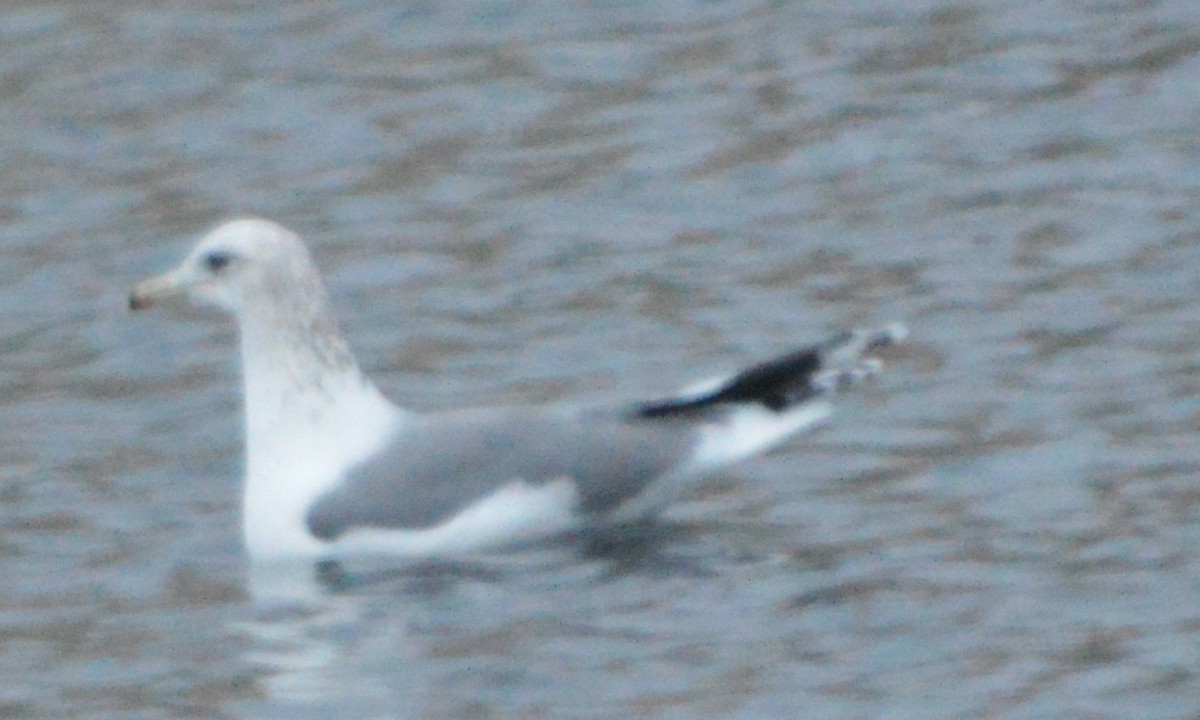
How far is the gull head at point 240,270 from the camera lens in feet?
35.8

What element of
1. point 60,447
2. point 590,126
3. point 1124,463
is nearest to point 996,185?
point 590,126

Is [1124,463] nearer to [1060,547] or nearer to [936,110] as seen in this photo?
[1060,547]

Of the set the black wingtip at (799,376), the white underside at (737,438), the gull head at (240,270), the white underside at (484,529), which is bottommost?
the white underside at (484,529)

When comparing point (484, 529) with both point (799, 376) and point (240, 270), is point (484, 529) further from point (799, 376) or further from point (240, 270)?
point (240, 270)

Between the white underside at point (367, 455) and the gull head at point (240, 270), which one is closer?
the white underside at point (367, 455)

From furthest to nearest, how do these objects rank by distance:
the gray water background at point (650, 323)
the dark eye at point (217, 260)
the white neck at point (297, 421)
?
the dark eye at point (217, 260)
the white neck at point (297, 421)
the gray water background at point (650, 323)

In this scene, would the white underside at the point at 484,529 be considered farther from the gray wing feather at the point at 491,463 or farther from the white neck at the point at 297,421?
the white neck at the point at 297,421

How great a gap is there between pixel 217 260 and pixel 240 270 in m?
0.08

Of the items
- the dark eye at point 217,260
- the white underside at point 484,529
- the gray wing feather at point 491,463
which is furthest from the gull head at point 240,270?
the white underside at point 484,529

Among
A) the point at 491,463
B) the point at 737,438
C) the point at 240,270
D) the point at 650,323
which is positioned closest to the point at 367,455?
the point at 491,463

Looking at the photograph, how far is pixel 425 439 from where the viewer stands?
10617 mm

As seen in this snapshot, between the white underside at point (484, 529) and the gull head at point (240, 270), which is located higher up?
the gull head at point (240, 270)

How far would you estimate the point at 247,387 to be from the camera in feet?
36.2

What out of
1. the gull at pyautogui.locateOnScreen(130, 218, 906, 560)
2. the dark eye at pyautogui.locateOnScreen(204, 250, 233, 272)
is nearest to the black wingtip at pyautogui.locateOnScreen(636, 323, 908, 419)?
the gull at pyautogui.locateOnScreen(130, 218, 906, 560)
